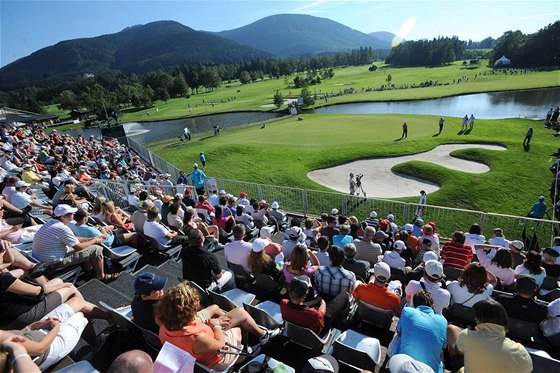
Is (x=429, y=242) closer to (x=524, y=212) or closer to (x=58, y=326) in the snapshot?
(x=58, y=326)

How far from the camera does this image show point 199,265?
17.6 ft

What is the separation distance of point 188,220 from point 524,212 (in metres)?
14.6

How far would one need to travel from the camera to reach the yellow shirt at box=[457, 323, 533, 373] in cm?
315

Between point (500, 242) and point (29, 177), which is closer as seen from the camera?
point (500, 242)

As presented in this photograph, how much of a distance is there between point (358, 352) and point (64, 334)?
354 centimetres

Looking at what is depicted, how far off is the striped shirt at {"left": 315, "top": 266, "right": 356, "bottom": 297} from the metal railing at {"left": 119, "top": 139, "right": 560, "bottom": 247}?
23.5 ft

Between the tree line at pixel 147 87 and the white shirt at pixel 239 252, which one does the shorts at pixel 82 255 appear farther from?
the tree line at pixel 147 87

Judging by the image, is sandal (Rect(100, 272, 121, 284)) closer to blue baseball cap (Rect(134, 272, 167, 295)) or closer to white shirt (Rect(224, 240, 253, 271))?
white shirt (Rect(224, 240, 253, 271))

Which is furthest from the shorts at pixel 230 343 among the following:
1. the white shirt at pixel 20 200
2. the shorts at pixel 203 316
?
the white shirt at pixel 20 200

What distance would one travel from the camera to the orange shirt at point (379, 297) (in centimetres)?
478

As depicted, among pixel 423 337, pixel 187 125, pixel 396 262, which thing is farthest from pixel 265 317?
pixel 187 125

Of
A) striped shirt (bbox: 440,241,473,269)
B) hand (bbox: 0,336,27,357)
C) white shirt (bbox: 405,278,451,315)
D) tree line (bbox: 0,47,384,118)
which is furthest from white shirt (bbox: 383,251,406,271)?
tree line (bbox: 0,47,384,118)

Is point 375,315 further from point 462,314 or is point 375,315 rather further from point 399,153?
point 399,153

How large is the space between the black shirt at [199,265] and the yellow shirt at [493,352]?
12.5 feet
